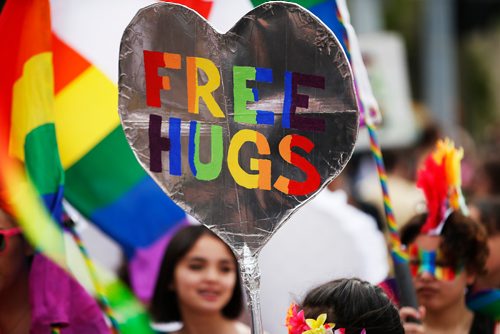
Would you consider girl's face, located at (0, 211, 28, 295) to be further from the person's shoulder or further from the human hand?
the human hand

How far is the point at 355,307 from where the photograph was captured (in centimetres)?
331

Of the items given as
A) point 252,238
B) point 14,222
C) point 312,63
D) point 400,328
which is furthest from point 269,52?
point 14,222

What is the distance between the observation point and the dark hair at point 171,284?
4.75m

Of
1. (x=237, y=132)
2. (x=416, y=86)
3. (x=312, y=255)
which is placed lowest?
(x=312, y=255)

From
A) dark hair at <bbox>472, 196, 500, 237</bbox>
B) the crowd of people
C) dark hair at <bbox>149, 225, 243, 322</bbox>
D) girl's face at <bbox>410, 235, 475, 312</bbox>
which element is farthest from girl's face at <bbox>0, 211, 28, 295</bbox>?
dark hair at <bbox>472, 196, 500, 237</bbox>

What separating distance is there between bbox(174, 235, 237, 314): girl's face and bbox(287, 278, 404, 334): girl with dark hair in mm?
1287

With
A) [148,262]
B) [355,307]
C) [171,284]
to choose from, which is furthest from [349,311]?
[148,262]

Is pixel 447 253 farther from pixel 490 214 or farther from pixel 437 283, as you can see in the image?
pixel 490 214

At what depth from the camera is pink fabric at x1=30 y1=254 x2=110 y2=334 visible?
394cm

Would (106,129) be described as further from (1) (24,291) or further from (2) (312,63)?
(2) (312,63)

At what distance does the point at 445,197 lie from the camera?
4426mm

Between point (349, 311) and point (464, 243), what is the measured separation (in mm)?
1252

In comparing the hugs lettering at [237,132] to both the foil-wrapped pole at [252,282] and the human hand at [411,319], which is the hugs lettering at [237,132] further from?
the human hand at [411,319]

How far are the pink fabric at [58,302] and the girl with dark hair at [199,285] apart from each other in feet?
2.13
